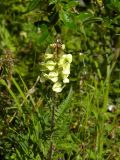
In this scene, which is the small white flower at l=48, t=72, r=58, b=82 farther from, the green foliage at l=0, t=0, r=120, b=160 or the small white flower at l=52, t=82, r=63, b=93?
the green foliage at l=0, t=0, r=120, b=160

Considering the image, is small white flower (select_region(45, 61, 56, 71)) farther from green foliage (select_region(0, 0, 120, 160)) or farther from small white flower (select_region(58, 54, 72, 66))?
green foliage (select_region(0, 0, 120, 160))

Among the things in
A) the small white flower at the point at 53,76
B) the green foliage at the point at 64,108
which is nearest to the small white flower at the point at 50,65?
the small white flower at the point at 53,76

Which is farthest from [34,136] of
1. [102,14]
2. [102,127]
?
[102,14]

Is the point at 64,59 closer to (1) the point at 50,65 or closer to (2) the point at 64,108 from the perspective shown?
(1) the point at 50,65

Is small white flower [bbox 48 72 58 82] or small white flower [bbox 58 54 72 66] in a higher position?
small white flower [bbox 58 54 72 66]

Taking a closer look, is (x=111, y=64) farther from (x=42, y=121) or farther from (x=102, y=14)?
(x=42, y=121)

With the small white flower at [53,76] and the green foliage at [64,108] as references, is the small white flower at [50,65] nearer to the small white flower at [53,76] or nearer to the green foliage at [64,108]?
the small white flower at [53,76]

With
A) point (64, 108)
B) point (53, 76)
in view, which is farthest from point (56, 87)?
point (64, 108)

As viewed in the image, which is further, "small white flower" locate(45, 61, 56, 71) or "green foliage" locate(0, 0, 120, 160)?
"green foliage" locate(0, 0, 120, 160)

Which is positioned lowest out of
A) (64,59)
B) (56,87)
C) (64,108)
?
(64,108)

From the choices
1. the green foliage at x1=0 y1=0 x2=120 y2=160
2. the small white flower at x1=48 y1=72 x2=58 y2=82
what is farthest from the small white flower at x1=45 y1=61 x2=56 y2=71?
the green foliage at x1=0 y1=0 x2=120 y2=160

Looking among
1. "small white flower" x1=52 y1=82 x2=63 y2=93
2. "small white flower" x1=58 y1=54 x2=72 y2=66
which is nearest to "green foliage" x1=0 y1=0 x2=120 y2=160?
"small white flower" x1=52 y1=82 x2=63 y2=93
